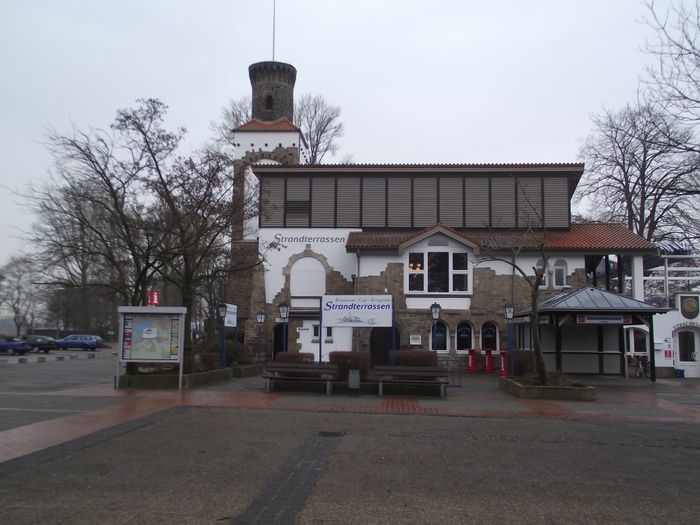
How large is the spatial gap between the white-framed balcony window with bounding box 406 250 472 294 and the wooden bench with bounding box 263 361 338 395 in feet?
43.5

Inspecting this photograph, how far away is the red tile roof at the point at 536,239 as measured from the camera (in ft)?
99.9

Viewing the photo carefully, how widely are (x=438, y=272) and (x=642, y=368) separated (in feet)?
33.2

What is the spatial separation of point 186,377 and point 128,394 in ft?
7.80

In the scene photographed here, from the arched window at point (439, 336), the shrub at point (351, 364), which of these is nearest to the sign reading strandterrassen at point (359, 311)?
the shrub at point (351, 364)

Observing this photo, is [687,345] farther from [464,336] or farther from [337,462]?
[337,462]

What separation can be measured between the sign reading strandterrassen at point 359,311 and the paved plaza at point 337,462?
5.39 meters

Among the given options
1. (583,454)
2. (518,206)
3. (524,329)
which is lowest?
(583,454)

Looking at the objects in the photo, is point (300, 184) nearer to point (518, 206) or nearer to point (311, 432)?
point (518, 206)

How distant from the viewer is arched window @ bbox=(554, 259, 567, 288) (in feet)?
103

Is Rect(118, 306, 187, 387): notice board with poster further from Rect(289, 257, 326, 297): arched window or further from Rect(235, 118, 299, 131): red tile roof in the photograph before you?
Rect(235, 118, 299, 131): red tile roof

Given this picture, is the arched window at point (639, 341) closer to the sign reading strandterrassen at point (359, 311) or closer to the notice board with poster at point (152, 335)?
the sign reading strandterrassen at point (359, 311)

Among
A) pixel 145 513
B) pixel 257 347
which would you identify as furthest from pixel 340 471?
pixel 257 347

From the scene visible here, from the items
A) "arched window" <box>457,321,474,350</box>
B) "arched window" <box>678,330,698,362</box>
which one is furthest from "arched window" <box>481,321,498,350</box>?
"arched window" <box>678,330,698,362</box>

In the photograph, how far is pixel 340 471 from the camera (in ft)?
26.3
